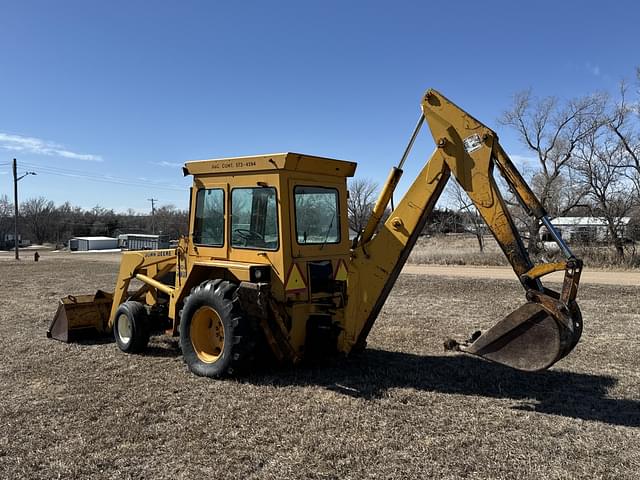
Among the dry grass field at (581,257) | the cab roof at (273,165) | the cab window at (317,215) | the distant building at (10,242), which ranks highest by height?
the cab roof at (273,165)

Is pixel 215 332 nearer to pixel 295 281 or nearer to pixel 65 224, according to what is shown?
pixel 295 281

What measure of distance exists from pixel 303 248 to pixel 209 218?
4.36 ft

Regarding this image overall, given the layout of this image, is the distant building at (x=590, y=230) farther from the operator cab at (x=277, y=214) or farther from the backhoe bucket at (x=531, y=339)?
→ the backhoe bucket at (x=531, y=339)

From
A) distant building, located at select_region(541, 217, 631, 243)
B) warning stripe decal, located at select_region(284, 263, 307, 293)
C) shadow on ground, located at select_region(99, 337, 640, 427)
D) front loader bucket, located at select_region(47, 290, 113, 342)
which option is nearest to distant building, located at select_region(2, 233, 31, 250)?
distant building, located at select_region(541, 217, 631, 243)

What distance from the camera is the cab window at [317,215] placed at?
6238mm

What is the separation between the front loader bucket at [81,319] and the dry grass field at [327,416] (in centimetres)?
39

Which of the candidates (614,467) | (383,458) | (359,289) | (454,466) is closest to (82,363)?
(359,289)

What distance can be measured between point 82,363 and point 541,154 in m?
26.2

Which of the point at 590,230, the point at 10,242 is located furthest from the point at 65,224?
the point at 590,230

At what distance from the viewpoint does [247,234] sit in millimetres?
6336

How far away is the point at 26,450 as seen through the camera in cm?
427

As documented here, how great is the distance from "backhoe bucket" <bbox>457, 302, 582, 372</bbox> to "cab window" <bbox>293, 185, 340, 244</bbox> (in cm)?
219

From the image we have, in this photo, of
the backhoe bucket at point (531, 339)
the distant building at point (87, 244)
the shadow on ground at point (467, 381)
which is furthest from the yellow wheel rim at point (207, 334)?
the distant building at point (87, 244)

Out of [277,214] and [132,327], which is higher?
[277,214]
